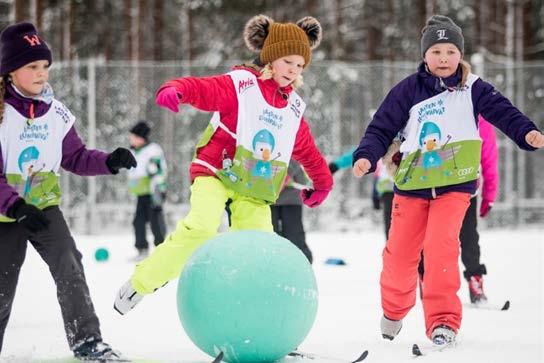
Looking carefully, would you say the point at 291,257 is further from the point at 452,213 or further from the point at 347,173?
the point at 347,173

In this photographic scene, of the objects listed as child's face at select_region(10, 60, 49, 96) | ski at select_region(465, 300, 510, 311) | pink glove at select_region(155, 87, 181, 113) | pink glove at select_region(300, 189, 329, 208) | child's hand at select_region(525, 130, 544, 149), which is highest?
child's face at select_region(10, 60, 49, 96)

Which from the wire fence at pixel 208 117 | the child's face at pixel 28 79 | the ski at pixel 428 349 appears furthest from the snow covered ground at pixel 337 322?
the wire fence at pixel 208 117

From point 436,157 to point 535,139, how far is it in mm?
573

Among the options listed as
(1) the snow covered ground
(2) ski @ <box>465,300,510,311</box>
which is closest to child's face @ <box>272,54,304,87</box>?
(1) the snow covered ground

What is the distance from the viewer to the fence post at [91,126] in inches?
586

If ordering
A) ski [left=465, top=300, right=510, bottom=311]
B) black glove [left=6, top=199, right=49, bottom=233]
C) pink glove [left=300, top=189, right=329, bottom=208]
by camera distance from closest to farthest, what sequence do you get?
black glove [left=6, top=199, right=49, bottom=233] < pink glove [left=300, top=189, right=329, bottom=208] < ski [left=465, top=300, right=510, bottom=311]

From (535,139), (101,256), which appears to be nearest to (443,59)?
(535,139)

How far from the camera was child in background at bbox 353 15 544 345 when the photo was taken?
5.11 meters

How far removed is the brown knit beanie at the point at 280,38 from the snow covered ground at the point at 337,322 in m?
1.75

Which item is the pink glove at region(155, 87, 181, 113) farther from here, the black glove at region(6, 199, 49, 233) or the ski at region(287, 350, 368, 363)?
the ski at region(287, 350, 368, 363)

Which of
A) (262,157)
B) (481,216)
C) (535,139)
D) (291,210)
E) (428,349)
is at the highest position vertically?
(535,139)

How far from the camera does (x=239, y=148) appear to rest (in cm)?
520

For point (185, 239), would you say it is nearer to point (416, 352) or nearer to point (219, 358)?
point (219, 358)

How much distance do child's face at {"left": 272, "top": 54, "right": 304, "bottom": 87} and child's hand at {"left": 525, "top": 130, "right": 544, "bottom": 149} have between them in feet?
4.60
